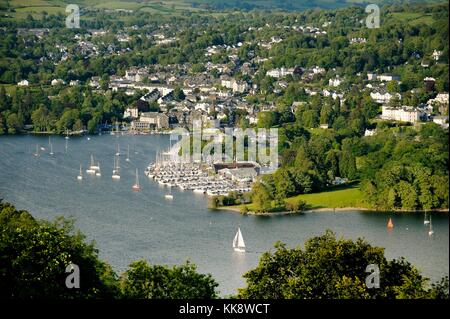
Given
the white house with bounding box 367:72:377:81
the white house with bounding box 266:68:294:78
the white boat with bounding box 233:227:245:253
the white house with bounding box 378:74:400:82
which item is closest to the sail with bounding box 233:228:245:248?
the white boat with bounding box 233:227:245:253

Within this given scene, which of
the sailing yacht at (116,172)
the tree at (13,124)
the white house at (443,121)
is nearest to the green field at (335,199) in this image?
the white house at (443,121)

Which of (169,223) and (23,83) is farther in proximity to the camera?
(23,83)

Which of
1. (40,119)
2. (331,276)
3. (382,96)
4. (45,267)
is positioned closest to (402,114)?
(382,96)

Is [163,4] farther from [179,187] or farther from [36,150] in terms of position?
[179,187]

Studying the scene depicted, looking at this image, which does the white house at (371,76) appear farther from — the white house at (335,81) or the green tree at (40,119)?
the green tree at (40,119)

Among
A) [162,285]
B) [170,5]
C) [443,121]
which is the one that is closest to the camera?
[162,285]

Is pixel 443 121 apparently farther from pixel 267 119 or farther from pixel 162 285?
pixel 267 119

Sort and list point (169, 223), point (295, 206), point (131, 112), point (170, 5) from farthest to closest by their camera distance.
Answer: point (170, 5) → point (131, 112) → point (295, 206) → point (169, 223)

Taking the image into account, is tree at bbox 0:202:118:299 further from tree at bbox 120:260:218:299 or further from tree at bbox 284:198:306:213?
tree at bbox 284:198:306:213
